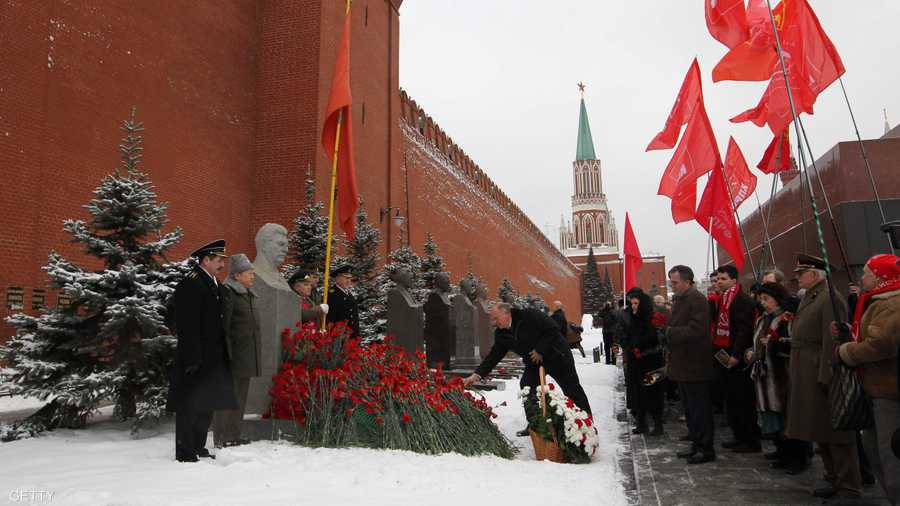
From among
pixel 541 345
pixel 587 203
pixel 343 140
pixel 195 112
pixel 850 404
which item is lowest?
pixel 850 404

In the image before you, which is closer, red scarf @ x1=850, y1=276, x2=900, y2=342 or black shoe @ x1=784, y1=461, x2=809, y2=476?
red scarf @ x1=850, y1=276, x2=900, y2=342

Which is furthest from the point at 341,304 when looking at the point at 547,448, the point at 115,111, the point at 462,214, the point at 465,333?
the point at 462,214

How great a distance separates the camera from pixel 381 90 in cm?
1841

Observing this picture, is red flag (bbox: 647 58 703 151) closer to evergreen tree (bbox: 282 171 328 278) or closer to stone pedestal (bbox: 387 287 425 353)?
stone pedestal (bbox: 387 287 425 353)

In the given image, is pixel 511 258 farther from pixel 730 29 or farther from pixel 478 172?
pixel 730 29

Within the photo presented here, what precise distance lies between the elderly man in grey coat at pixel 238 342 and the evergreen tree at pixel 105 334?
0.97 meters

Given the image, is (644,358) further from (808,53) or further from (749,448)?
(808,53)

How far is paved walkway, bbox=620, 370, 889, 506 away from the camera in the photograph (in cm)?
342

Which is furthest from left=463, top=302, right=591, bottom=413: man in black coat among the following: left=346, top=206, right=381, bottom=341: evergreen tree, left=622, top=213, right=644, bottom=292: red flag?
left=622, top=213, right=644, bottom=292: red flag

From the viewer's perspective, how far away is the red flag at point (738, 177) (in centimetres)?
858

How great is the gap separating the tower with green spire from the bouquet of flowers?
8531 centimetres

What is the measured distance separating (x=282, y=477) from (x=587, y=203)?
9015 centimetres

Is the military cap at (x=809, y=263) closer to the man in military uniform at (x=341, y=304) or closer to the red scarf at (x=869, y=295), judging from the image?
the red scarf at (x=869, y=295)

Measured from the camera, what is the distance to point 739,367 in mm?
4828
